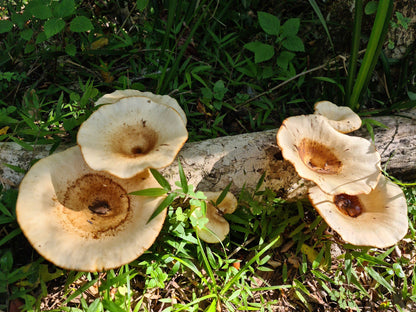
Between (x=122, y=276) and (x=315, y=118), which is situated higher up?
(x=315, y=118)

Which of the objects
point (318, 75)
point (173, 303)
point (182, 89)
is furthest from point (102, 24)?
point (173, 303)

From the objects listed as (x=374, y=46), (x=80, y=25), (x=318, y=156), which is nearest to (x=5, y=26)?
(x=80, y=25)

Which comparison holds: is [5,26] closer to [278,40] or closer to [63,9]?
[63,9]

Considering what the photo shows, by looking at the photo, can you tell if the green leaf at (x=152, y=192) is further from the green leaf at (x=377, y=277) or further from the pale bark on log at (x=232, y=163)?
the green leaf at (x=377, y=277)

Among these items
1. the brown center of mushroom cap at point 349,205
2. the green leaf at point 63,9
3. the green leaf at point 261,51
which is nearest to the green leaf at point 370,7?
the green leaf at point 261,51

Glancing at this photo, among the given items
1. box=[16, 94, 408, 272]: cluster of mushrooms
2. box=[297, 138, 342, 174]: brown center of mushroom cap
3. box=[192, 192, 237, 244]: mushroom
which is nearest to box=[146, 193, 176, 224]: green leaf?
box=[16, 94, 408, 272]: cluster of mushrooms

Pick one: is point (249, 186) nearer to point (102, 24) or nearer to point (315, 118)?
point (315, 118)
